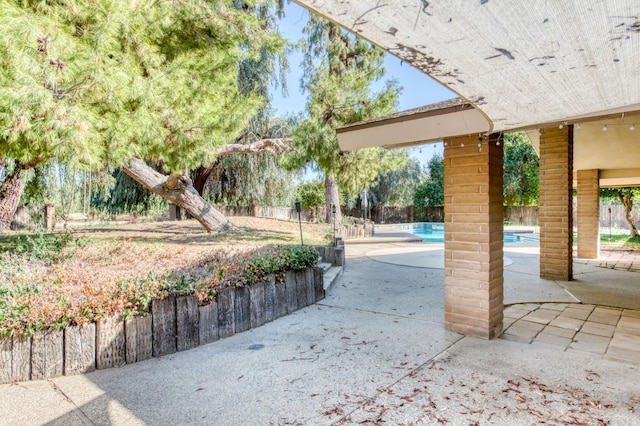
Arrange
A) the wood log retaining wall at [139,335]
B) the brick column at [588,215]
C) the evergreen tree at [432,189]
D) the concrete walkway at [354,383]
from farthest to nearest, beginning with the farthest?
the evergreen tree at [432,189] < the brick column at [588,215] < the wood log retaining wall at [139,335] < the concrete walkway at [354,383]

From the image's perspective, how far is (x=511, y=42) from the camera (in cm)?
140

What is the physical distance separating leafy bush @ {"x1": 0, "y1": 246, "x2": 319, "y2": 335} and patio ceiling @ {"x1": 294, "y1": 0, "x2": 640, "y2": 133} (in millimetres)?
2636

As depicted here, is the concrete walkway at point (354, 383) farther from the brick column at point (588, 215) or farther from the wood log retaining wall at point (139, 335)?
the brick column at point (588, 215)

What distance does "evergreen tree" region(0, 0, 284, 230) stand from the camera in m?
2.72

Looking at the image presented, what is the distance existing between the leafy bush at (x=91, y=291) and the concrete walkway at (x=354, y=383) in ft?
1.41

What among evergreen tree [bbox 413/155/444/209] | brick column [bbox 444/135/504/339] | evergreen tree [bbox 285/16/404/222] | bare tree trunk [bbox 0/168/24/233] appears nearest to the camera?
brick column [bbox 444/135/504/339]

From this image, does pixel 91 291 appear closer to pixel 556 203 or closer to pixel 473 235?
pixel 473 235

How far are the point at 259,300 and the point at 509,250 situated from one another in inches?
304

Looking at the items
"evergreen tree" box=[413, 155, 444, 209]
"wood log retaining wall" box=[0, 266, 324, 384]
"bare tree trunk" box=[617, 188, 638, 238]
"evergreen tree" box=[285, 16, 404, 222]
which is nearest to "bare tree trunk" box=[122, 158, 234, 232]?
"evergreen tree" box=[285, 16, 404, 222]

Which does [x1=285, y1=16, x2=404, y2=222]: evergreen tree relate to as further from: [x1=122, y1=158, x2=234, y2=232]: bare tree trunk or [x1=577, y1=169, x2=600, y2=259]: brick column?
[x1=577, y1=169, x2=600, y2=259]: brick column

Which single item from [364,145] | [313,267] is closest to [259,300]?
[313,267]

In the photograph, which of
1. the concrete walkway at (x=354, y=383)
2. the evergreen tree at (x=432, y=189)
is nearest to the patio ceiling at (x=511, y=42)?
the concrete walkway at (x=354, y=383)

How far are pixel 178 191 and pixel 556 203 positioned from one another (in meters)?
7.94

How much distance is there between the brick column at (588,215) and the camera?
7.77 metres
